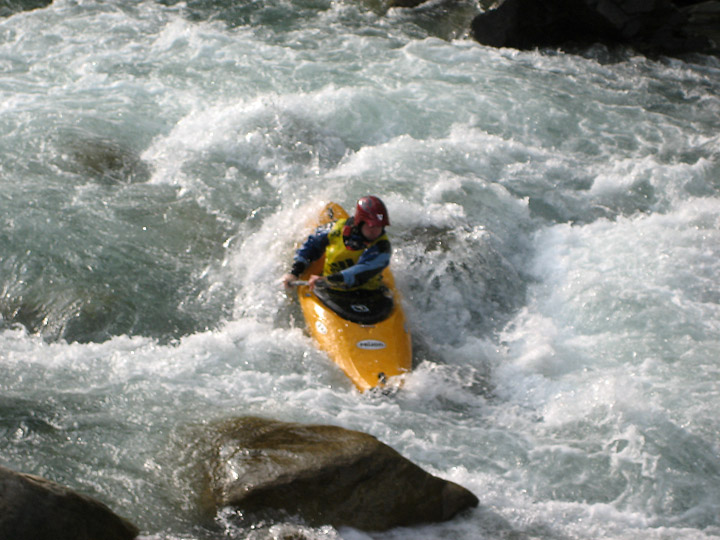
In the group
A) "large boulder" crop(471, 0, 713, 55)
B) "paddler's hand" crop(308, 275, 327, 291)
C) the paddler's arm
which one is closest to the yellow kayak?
"paddler's hand" crop(308, 275, 327, 291)

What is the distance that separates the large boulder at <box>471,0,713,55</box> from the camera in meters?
11.4

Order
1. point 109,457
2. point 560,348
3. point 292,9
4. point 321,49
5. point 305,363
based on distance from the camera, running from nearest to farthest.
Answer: point 109,457 → point 305,363 → point 560,348 → point 321,49 → point 292,9

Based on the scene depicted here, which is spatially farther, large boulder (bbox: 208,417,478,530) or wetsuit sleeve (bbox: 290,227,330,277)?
wetsuit sleeve (bbox: 290,227,330,277)

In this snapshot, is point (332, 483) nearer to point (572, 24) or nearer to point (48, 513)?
point (48, 513)

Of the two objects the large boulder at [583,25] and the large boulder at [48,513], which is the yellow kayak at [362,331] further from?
the large boulder at [583,25]

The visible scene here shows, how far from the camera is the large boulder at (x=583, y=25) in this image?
11438 mm

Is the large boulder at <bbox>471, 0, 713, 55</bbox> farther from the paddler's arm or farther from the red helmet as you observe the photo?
the red helmet

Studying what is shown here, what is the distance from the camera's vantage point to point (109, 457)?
170 inches

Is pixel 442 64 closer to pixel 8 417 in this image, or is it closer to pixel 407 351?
pixel 407 351

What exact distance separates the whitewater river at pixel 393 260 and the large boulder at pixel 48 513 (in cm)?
34

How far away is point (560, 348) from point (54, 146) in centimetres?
531

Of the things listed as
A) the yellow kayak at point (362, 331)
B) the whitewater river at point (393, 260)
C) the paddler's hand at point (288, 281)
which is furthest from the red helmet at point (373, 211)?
the whitewater river at point (393, 260)

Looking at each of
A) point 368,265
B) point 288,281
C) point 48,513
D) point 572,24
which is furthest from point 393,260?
point 572,24

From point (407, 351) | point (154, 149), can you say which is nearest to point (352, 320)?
point (407, 351)
